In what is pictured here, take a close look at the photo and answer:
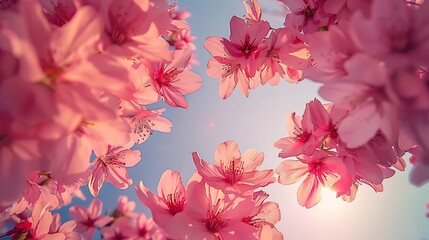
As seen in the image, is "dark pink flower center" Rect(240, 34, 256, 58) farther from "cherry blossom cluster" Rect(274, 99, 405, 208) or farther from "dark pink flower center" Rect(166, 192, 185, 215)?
"dark pink flower center" Rect(166, 192, 185, 215)

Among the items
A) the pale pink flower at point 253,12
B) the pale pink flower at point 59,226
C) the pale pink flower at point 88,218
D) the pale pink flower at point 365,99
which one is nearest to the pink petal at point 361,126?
the pale pink flower at point 365,99

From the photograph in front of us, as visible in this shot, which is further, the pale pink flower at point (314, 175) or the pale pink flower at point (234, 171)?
the pale pink flower at point (314, 175)

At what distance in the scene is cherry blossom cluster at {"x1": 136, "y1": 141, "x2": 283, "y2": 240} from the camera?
1325mm

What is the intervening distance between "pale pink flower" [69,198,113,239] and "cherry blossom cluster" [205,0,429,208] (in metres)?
2.45

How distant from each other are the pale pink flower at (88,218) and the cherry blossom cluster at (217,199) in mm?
2636

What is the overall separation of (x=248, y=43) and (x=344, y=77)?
987 mm

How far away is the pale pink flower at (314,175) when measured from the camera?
1597 millimetres

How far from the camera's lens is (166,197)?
4.88 feet

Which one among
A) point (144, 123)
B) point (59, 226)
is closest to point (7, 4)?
point (144, 123)

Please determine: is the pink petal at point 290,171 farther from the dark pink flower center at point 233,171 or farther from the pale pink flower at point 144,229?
the pale pink flower at point 144,229

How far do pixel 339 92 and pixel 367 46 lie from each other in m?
0.12

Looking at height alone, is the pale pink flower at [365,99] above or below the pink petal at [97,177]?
above

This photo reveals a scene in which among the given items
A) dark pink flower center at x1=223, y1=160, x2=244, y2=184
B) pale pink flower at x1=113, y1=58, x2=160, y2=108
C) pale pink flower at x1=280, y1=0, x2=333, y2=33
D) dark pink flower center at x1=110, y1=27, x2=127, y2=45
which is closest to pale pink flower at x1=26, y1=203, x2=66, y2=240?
pale pink flower at x1=113, y1=58, x2=160, y2=108

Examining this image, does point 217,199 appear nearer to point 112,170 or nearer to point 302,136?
point 302,136
